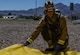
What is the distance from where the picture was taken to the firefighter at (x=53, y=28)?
6074mm

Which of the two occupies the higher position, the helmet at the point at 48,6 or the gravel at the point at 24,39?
the helmet at the point at 48,6

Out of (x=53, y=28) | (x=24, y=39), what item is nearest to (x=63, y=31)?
(x=53, y=28)

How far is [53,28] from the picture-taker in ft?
21.0

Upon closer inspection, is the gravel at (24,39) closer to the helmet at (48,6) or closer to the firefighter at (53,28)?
the firefighter at (53,28)

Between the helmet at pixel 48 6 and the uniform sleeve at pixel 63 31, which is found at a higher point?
the helmet at pixel 48 6

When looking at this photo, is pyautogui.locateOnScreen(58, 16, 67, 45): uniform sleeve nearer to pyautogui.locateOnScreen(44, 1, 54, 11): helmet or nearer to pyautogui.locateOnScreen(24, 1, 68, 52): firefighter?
pyautogui.locateOnScreen(24, 1, 68, 52): firefighter

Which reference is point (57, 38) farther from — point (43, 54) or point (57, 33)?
point (43, 54)

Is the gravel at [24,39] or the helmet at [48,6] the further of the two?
the gravel at [24,39]

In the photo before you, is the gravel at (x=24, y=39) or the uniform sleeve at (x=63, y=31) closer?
the uniform sleeve at (x=63, y=31)

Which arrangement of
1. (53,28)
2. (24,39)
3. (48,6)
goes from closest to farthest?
(48,6) < (53,28) < (24,39)

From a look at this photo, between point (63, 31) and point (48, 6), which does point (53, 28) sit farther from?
point (48, 6)

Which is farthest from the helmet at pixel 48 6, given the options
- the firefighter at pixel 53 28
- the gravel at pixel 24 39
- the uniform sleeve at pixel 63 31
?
the gravel at pixel 24 39

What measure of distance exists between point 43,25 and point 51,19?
28 centimetres

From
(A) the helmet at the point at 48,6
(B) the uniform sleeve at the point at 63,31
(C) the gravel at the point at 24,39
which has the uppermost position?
(A) the helmet at the point at 48,6
